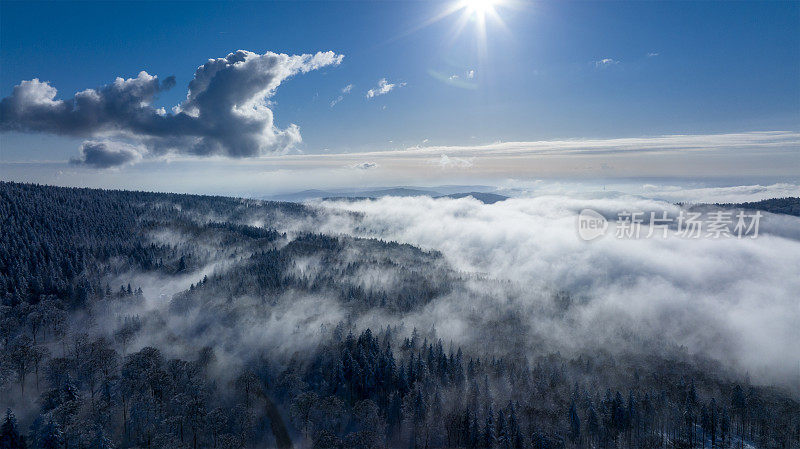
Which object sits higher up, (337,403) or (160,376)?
(160,376)

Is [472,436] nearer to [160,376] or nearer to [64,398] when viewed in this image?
[160,376]

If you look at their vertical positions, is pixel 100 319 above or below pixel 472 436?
above

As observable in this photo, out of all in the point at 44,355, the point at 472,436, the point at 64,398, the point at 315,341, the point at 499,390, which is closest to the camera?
the point at 64,398

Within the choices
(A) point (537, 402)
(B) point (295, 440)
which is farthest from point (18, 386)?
(A) point (537, 402)

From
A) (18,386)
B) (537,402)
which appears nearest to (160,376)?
(18,386)

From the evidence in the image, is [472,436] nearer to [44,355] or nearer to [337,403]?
[337,403]

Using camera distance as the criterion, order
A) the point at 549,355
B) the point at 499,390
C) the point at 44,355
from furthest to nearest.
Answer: the point at 549,355
the point at 499,390
the point at 44,355

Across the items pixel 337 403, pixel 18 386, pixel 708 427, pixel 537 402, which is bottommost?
pixel 708 427

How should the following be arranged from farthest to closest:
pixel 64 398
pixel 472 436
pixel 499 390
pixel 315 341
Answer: pixel 315 341, pixel 499 390, pixel 472 436, pixel 64 398

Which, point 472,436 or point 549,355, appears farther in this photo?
point 549,355
